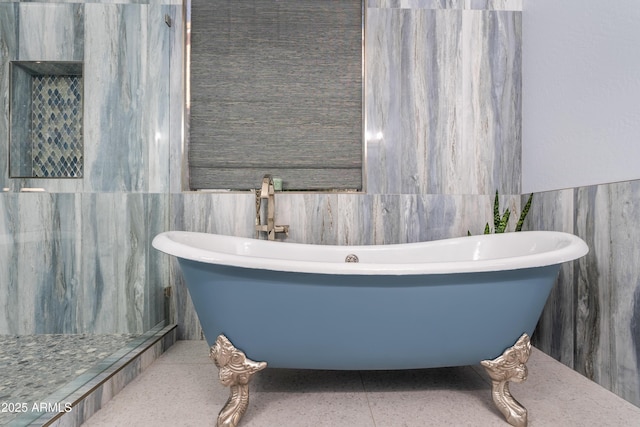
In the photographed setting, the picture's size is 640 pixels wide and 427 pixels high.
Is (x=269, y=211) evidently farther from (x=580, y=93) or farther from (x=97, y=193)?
(x=580, y=93)

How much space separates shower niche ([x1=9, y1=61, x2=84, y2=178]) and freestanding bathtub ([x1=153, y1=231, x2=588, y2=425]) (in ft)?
2.89

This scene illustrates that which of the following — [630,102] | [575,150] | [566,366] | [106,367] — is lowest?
[566,366]

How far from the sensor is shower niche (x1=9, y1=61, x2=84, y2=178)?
61.6 inches

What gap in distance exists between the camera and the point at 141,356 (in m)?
1.51

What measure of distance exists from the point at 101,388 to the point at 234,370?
490 millimetres

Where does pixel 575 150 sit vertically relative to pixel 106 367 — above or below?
above

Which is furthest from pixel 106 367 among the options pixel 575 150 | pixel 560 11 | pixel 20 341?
pixel 560 11

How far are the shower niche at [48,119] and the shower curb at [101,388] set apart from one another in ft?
2.70

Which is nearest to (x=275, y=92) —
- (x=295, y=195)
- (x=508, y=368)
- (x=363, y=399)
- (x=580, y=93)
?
(x=295, y=195)

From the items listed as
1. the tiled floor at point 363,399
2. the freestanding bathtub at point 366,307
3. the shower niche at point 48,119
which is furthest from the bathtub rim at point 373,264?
the shower niche at point 48,119

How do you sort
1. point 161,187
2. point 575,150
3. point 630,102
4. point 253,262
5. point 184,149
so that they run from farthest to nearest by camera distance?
point 184,149, point 161,187, point 575,150, point 630,102, point 253,262

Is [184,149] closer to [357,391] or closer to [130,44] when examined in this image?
[130,44]

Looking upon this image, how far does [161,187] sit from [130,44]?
68 cm

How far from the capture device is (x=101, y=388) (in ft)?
4.02
